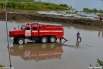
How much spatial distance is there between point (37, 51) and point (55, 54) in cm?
157

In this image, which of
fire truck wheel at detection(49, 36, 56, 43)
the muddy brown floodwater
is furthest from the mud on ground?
fire truck wheel at detection(49, 36, 56, 43)

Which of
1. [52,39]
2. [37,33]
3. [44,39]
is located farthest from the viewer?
[52,39]

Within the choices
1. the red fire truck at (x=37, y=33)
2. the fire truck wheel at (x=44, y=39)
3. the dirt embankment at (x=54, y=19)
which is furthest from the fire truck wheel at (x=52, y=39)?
the dirt embankment at (x=54, y=19)

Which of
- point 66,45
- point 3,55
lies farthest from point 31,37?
point 3,55

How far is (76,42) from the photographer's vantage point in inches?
960

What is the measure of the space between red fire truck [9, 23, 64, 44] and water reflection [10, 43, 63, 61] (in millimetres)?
581

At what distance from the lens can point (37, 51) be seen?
68.5 feet

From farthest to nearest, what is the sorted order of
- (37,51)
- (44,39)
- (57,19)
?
(57,19)
(44,39)
(37,51)

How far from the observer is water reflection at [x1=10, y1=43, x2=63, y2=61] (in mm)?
19406

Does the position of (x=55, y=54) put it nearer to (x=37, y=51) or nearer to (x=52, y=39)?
(x=37, y=51)

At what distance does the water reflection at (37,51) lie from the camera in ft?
63.7

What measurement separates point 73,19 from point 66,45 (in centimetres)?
1424

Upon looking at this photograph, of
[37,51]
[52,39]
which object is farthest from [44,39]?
[37,51]

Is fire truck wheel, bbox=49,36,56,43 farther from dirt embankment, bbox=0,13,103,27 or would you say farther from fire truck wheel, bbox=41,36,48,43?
dirt embankment, bbox=0,13,103,27
